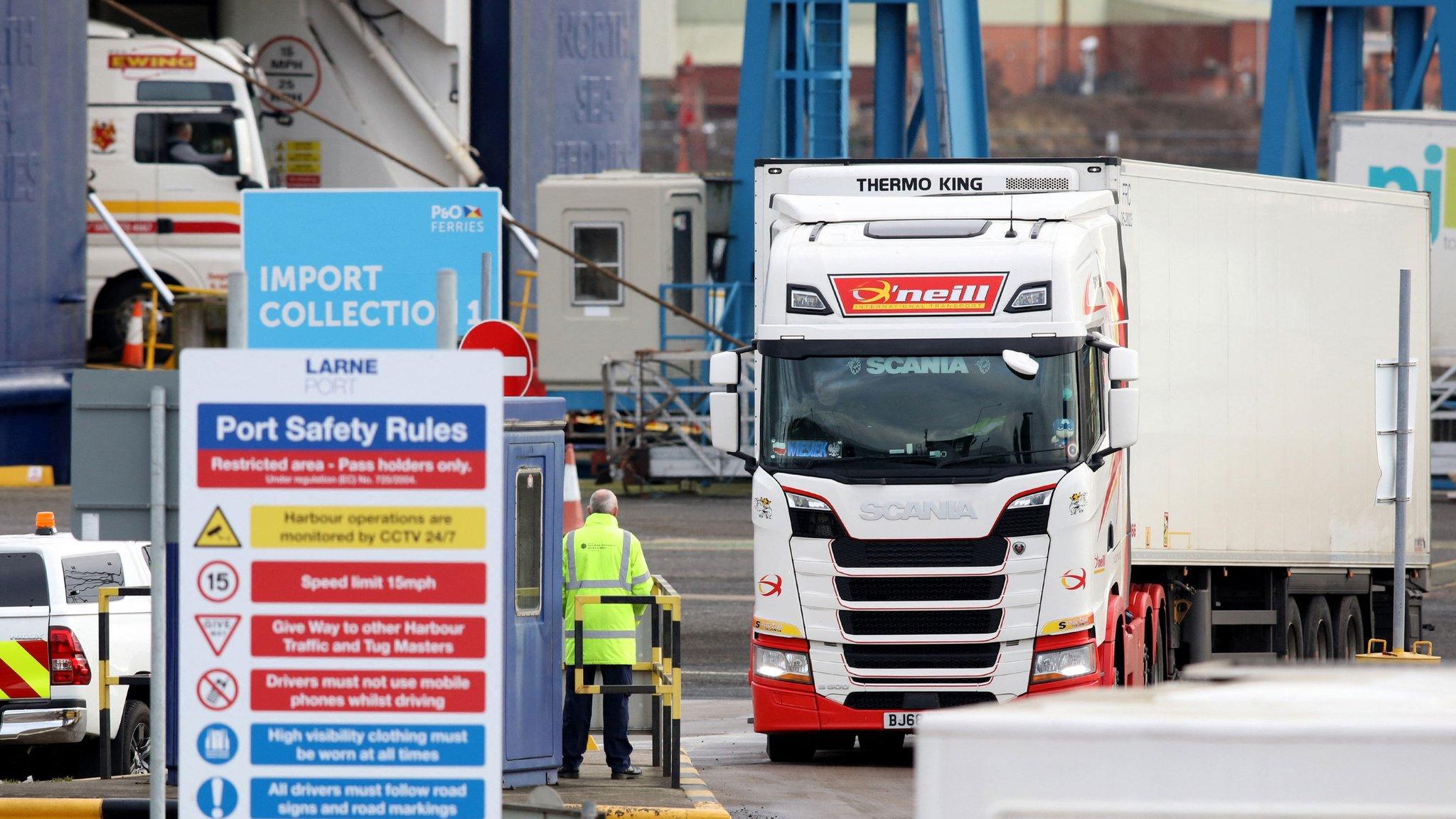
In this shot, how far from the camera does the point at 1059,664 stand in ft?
39.4

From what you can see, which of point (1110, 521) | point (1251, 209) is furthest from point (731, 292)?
point (1110, 521)

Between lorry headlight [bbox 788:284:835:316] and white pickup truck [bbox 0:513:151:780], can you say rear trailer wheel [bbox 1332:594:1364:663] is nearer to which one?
lorry headlight [bbox 788:284:835:316]

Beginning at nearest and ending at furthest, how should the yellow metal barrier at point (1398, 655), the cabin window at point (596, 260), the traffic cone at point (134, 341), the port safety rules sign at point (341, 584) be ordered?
the port safety rules sign at point (341, 584) → the yellow metal barrier at point (1398, 655) → the traffic cone at point (134, 341) → the cabin window at point (596, 260)

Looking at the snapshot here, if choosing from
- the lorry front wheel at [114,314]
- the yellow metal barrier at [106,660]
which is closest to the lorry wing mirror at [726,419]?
the yellow metal barrier at [106,660]

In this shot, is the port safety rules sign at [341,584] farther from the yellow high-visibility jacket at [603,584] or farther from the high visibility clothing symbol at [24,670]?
the high visibility clothing symbol at [24,670]

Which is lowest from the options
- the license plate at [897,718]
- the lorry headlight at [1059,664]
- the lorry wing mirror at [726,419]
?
the license plate at [897,718]

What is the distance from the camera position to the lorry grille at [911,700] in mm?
12086

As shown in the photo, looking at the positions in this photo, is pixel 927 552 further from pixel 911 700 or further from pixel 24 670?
pixel 24 670

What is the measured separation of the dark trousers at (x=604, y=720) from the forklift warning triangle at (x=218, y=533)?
473cm

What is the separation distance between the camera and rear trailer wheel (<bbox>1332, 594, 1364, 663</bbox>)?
53.8 ft

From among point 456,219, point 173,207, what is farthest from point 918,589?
point 173,207

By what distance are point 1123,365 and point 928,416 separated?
1202 mm

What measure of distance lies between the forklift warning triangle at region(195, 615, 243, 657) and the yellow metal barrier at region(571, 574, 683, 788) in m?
4.25

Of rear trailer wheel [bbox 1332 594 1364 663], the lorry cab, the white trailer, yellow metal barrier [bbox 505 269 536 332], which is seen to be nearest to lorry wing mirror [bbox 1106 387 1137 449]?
the lorry cab
